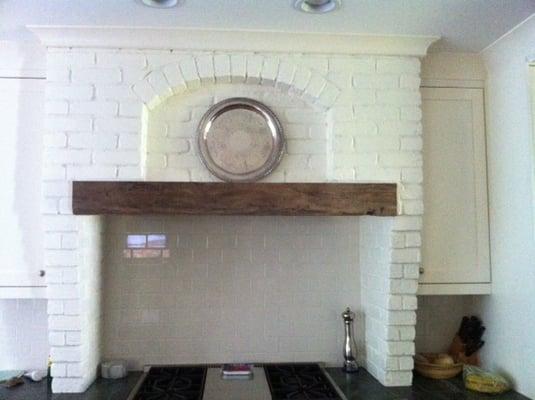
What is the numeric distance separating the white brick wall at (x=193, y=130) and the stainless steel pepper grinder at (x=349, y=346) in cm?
15

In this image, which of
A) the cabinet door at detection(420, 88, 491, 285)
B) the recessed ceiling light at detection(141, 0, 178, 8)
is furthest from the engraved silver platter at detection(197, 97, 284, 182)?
the cabinet door at detection(420, 88, 491, 285)

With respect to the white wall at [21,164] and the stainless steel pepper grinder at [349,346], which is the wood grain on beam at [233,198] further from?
the stainless steel pepper grinder at [349,346]

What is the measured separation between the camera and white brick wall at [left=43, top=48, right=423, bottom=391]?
2.02 m

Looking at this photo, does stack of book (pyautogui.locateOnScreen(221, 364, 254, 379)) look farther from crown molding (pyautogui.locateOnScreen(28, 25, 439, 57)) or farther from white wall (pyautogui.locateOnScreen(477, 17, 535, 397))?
crown molding (pyautogui.locateOnScreen(28, 25, 439, 57))

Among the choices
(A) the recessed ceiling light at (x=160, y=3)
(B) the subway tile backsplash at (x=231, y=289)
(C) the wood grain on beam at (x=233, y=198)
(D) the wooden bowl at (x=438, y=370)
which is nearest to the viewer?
(A) the recessed ceiling light at (x=160, y=3)

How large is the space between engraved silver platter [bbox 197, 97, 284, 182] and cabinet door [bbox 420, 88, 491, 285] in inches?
31.3

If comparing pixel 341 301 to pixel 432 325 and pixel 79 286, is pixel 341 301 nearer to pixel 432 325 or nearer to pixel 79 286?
pixel 432 325

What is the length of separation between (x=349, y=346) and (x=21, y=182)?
180 cm

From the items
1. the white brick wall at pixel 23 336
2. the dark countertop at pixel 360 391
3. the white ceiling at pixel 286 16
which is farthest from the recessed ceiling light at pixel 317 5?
the white brick wall at pixel 23 336

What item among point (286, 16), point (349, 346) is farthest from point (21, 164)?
point (349, 346)

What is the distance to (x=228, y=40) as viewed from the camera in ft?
6.83

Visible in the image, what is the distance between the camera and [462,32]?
6.86 ft

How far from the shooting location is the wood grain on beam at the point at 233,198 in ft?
6.51

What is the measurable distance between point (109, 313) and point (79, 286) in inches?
14.7
